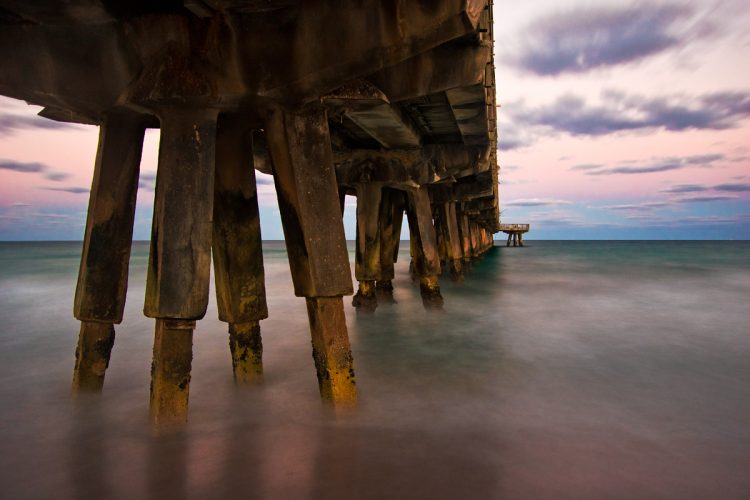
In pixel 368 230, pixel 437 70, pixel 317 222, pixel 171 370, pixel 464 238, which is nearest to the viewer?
pixel 171 370

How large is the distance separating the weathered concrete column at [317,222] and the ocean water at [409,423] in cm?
47

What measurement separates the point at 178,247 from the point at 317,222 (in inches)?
35.8

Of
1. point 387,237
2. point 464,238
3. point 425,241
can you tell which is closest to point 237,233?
point 425,241

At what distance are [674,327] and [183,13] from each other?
832cm

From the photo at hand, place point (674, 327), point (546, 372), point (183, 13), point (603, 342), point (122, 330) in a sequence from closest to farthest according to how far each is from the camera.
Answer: point (183, 13), point (546, 372), point (603, 342), point (122, 330), point (674, 327)

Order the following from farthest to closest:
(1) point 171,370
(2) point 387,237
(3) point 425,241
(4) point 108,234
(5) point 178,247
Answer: (2) point 387,237 < (3) point 425,241 < (4) point 108,234 < (1) point 171,370 < (5) point 178,247

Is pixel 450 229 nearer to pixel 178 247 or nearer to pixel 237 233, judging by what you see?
pixel 237 233

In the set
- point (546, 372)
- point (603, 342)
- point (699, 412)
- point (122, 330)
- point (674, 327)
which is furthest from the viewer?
point (674, 327)

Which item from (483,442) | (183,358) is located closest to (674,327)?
(483,442)

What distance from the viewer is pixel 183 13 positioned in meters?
3.13

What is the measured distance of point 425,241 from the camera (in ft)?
27.6

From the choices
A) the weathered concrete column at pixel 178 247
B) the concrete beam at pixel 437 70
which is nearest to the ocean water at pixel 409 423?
the weathered concrete column at pixel 178 247

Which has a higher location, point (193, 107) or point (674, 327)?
point (193, 107)

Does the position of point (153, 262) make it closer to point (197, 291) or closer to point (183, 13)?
point (197, 291)
